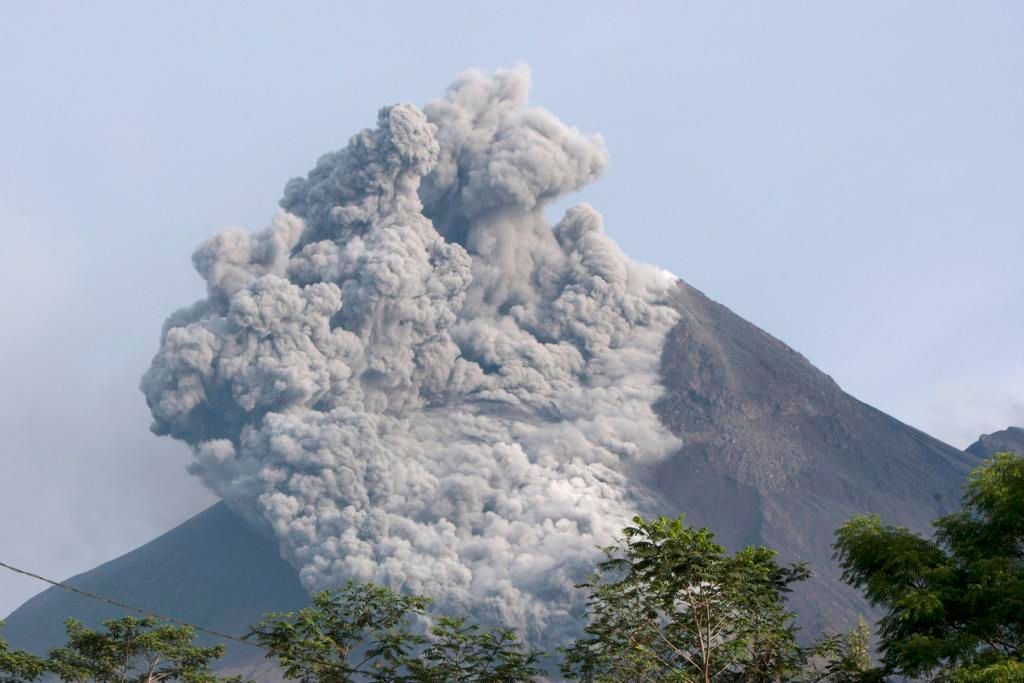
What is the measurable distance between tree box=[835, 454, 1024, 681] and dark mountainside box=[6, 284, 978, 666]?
99205 millimetres

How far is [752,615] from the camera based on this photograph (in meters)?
26.9

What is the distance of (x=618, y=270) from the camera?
4596 inches

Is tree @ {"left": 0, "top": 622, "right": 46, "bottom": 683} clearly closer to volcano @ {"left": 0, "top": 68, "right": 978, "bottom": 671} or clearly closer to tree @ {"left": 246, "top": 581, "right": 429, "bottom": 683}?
tree @ {"left": 246, "top": 581, "right": 429, "bottom": 683}

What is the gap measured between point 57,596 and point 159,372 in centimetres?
7914

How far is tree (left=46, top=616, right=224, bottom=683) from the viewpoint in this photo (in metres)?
34.6

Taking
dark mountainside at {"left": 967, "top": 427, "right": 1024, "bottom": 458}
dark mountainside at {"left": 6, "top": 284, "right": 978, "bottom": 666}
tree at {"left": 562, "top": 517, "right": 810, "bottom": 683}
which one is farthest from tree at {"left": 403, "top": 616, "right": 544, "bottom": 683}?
dark mountainside at {"left": 967, "top": 427, "right": 1024, "bottom": 458}

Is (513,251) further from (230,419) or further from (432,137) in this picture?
(230,419)

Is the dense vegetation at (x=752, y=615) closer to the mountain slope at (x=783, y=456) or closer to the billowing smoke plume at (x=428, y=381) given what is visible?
the billowing smoke plume at (x=428, y=381)

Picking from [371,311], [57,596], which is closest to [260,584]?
[57,596]

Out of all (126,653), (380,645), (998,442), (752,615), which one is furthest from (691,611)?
(998,442)

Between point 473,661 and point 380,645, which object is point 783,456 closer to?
point 380,645

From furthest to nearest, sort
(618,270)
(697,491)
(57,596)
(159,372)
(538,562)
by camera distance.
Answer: (57,596) < (697,491) < (618,270) < (538,562) < (159,372)

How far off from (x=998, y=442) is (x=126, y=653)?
14631 cm

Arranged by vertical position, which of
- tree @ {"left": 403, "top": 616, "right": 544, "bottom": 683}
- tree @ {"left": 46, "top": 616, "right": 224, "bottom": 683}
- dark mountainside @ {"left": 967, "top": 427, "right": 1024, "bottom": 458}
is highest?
dark mountainside @ {"left": 967, "top": 427, "right": 1024, "bottom": 458}
